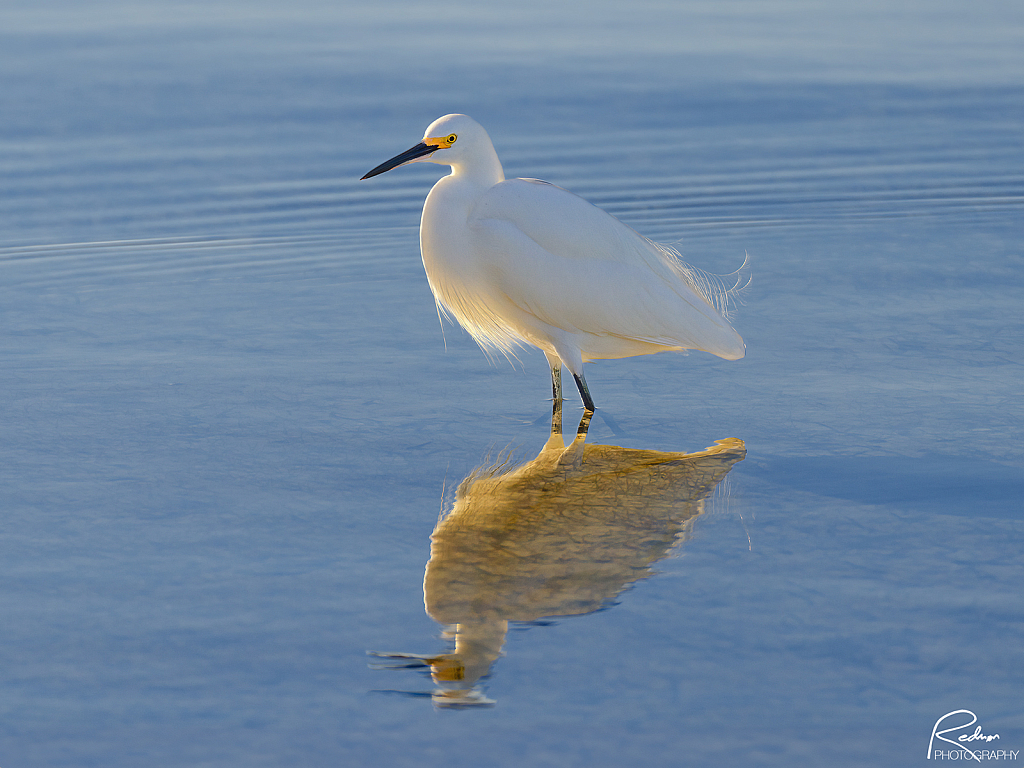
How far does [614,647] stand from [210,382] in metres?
2.39

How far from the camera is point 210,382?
4.83 metres

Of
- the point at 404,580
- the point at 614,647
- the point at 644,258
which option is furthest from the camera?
the point at 644,258

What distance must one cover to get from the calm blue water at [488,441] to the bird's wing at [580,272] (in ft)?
0.98

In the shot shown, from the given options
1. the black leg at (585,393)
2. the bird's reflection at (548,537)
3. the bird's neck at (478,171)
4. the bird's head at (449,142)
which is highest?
the bird's head at (449,142)

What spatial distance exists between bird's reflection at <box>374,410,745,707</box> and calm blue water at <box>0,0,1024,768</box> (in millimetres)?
14

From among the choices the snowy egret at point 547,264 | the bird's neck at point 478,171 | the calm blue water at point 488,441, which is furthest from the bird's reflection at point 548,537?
the bird's neck at point 478,171

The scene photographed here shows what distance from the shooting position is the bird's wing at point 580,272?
14.4 feet

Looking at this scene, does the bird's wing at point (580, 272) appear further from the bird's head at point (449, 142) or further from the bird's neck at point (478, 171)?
the bird's head at point (449, 142)

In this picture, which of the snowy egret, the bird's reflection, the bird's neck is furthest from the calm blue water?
the bird's neck

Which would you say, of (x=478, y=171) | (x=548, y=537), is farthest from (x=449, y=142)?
(x=548, y=537)

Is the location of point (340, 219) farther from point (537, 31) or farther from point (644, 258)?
point (537, 31)

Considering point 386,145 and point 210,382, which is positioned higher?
point 386,145

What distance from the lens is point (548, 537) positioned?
3.62 m

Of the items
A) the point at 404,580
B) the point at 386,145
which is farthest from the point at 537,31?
the point at 404,580
